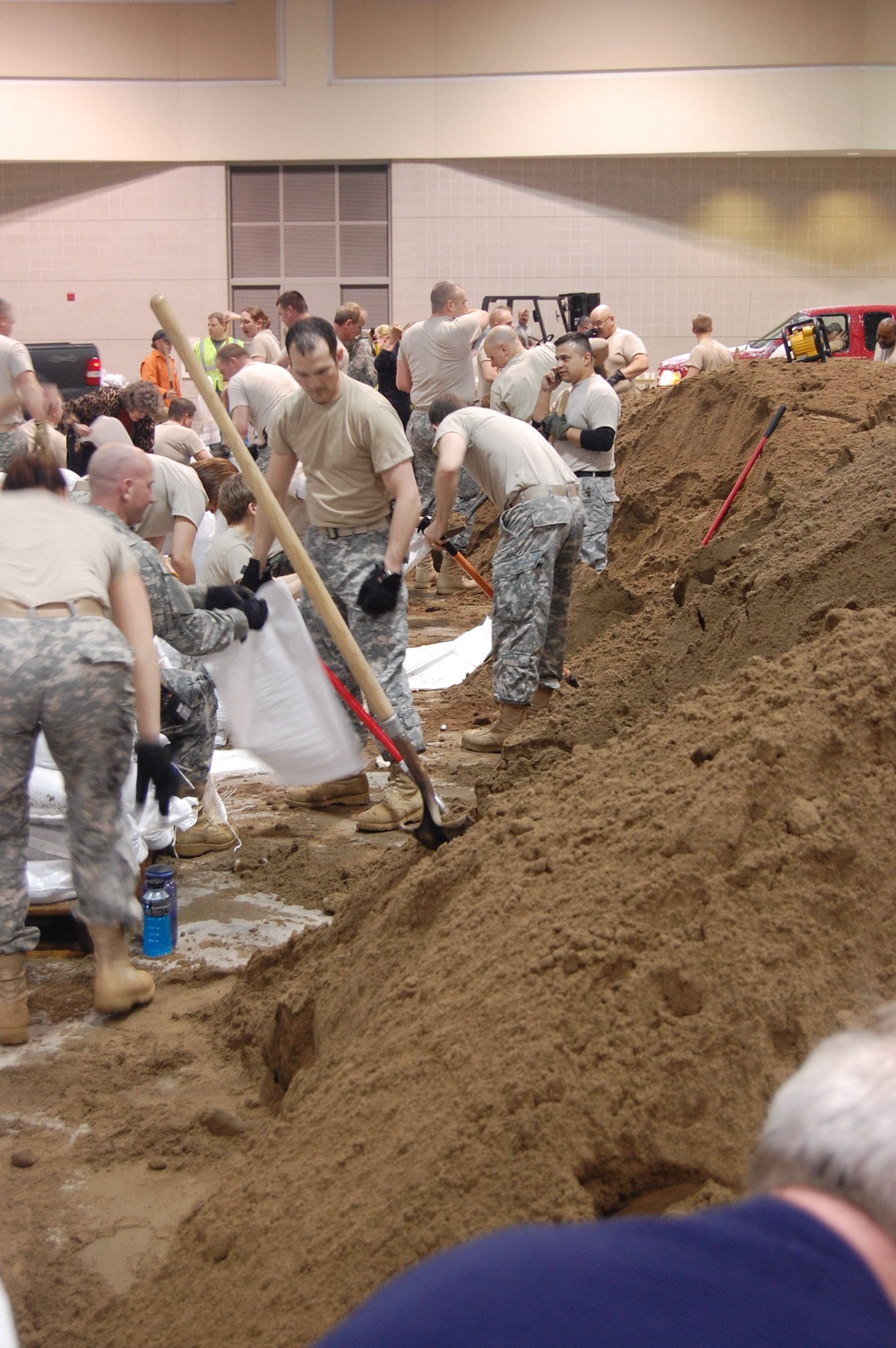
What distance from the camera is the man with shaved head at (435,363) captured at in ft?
32.3

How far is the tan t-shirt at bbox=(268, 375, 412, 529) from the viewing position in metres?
5.41

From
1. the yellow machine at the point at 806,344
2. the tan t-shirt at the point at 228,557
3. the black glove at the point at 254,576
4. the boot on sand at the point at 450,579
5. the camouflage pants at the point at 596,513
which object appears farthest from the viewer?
the yellow machine at the point at 806,344

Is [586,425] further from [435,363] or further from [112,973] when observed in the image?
[112,973]

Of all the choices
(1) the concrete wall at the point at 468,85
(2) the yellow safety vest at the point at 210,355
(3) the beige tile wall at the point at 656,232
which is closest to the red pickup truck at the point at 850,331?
(3) the beige tile wall at the point at 656,232

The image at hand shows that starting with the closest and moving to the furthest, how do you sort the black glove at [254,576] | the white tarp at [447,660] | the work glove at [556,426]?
1. the black glove at [254,576]
2. the white tarp at [447,660]
3. the work glove at [556,426]

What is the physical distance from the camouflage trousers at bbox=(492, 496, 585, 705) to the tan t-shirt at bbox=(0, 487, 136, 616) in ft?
9.41

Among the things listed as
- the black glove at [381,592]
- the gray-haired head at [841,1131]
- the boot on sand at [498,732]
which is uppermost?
the gray-haired head at [841,1131]

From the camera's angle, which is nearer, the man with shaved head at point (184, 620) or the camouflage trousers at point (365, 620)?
the man with shaved head at point (184, 620)

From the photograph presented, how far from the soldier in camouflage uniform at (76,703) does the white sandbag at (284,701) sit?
0.95 m

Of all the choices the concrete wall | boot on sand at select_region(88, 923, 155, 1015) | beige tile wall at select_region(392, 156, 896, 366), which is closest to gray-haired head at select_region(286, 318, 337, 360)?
boot on sand at select_region(88, 923, 155, 1015)

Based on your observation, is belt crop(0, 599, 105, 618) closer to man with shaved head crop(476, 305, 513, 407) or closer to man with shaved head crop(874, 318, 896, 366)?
man with shaved head crop(476, 305, 513, 407)

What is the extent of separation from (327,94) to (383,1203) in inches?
868

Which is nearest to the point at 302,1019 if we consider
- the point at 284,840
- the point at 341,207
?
the point at 284,840

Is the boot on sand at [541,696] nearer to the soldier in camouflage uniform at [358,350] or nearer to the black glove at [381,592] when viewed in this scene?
the black glove at [381,592]
